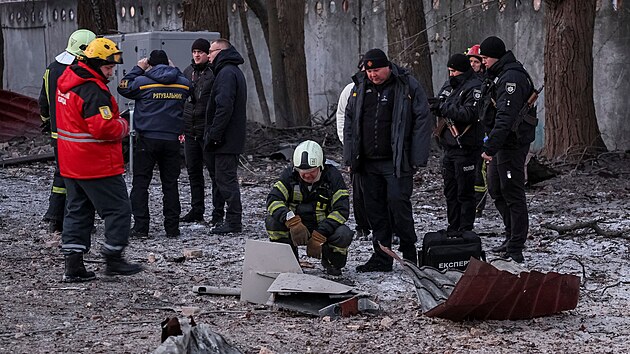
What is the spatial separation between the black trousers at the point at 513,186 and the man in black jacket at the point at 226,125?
2857mm

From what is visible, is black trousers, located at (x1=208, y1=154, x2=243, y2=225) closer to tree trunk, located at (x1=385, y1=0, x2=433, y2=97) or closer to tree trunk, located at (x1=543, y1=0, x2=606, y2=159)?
tree trunk, located at (x1=385, y1=0, x2=433, y2=97)

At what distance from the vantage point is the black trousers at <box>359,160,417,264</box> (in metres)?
8.87

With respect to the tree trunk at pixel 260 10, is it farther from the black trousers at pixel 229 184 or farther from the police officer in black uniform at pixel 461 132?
the police officer in black uniform at pixel 461 132

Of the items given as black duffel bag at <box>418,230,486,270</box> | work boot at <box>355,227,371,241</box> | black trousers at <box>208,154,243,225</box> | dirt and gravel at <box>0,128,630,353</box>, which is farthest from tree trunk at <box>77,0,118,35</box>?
black duffel bag at <box>418,230,486,270</box>

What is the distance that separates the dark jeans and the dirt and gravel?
0.33m

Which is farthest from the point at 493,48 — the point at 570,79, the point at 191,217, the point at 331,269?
the point at 570,79

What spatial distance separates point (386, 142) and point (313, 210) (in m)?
0.84

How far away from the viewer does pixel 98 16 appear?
19828 millimetres

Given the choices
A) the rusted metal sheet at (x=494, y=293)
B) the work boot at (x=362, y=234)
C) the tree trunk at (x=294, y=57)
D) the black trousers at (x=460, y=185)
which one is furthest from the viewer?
the tree trunk at (x=294, y=57)

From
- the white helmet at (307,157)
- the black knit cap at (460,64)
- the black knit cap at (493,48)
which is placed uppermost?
the black knit cap at (493,48)

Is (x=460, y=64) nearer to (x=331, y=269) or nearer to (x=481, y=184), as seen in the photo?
(x=481, y=184)

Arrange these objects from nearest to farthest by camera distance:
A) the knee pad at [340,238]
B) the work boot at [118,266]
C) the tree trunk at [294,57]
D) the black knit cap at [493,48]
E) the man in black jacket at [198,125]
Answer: the knee pad at [340,238] < the work boot at [118,266] < the black knit cap at [493,48] < the man in black jacket at [198,125] < the tree trunk at [294,57]

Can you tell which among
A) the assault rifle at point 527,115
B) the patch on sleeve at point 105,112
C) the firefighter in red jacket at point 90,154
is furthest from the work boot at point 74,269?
the assault rifle at point 527,115

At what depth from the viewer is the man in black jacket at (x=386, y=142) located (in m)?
8.76
